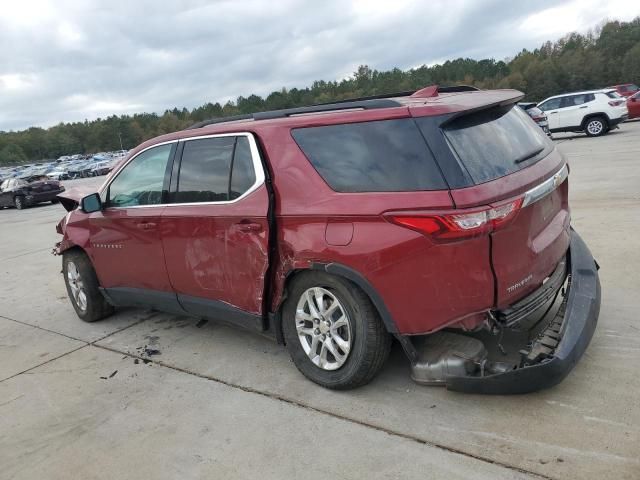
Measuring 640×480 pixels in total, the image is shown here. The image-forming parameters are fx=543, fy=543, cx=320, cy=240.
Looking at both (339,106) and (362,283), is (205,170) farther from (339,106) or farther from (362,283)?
(362,283)

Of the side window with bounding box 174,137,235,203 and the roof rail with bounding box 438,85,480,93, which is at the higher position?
the roof rail with bounding box 438,85,480,93

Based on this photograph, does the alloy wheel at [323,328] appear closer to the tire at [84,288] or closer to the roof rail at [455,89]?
the roof rail at [455,89]

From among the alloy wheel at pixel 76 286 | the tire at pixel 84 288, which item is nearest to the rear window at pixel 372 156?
the tire at pixel 84 288

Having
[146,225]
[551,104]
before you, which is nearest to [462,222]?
[146,225]

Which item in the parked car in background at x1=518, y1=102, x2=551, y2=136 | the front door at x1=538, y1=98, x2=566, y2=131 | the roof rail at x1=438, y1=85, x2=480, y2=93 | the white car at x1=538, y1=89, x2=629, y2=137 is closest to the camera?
the roof rail at x1=438, y1=85, x2=480, y2=93

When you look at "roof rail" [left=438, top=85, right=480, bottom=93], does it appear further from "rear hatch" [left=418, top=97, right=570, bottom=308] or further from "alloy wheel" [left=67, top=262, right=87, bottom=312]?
"alloy wheel" [left=67, top=262, right=87, bottom=312]

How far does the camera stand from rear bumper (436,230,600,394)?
9.36 feet

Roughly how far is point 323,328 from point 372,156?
110 cm

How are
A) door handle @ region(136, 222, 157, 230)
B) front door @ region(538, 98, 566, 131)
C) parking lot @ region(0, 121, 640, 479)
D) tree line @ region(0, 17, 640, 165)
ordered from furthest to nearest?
tree line @ region(0, 17, 640, 165)
front door @ region(538, 98, 566, 131)
door handle @ region(136, 222, 157, 230)
parking lot @ region(0, 121, 640, 479)

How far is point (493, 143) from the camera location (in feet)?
10.2

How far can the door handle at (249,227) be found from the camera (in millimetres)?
3518


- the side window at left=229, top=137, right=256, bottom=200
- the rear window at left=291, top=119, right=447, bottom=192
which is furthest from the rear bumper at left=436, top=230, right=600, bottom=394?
the side window at left=229, top=137, right=256, bottom=200

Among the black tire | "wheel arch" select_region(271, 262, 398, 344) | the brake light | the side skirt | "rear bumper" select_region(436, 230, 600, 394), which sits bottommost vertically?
the black tire

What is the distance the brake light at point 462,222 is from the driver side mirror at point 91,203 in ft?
10.3
